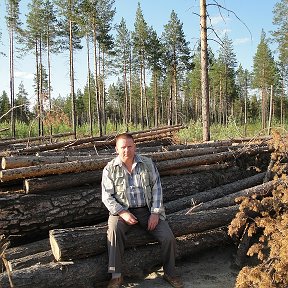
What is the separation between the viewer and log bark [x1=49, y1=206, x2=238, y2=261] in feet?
13.1

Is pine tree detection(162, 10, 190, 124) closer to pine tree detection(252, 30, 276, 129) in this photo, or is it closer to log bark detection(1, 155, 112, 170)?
pine tree detection(252, 30, 276, 129)

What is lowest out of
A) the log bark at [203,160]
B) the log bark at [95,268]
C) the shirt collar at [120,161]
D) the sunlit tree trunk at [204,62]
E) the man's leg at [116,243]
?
the log bark at [95,268]

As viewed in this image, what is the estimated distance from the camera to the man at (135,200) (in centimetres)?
438

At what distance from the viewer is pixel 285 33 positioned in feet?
98.0

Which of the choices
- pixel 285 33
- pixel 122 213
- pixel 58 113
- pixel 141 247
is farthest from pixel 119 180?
pixel 285 33

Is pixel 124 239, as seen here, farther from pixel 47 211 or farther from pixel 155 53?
pixel 155 53

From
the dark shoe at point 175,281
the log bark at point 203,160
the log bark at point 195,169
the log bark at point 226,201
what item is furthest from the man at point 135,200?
the log bark at point 195,169

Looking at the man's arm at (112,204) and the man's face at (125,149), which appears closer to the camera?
the man's arm at (112,204)

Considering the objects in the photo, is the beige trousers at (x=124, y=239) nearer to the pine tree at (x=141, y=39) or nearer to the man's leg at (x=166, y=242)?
the man's leg at (x=166, y=242)

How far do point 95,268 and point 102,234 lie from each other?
414 mm

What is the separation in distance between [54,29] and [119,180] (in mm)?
31006

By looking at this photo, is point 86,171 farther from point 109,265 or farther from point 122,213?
point 109,265

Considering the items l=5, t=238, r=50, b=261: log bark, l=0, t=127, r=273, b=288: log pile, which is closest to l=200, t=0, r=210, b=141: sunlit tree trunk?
l=0, t=127, r=273, b=288: log pile

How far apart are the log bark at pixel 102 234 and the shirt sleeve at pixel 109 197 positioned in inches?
10.6
